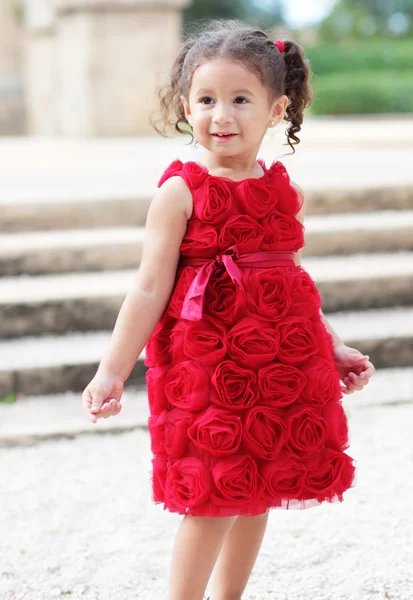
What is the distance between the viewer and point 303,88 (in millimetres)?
1930

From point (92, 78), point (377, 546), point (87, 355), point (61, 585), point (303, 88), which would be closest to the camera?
point (303, 88)

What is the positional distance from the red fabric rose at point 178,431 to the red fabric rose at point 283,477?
0.54 feet

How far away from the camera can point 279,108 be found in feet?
6.18

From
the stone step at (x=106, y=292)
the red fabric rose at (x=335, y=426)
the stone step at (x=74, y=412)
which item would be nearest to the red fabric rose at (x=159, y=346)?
the red fabric rose at (x=335, y=426)

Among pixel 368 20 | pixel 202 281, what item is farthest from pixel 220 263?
pixel 368 20

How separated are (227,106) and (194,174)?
0.15m

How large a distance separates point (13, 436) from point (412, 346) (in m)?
1.83

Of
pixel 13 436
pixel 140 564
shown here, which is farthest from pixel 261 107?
pixel 13 436

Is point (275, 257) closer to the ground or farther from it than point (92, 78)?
farther from it

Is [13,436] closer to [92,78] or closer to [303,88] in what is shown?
[303,88]

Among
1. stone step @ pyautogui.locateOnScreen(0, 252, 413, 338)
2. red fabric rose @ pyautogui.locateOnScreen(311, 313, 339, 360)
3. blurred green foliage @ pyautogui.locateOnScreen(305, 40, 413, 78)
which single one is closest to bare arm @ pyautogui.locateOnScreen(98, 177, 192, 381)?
red fabric rose @ pyautogui.locateOnScreen(311, 313, 339, 360)

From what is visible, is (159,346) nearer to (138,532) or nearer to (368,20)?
(138,532)

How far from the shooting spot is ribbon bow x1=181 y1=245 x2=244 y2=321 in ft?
5.66

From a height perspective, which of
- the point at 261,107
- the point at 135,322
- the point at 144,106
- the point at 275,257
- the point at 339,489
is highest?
the point at 261,107
